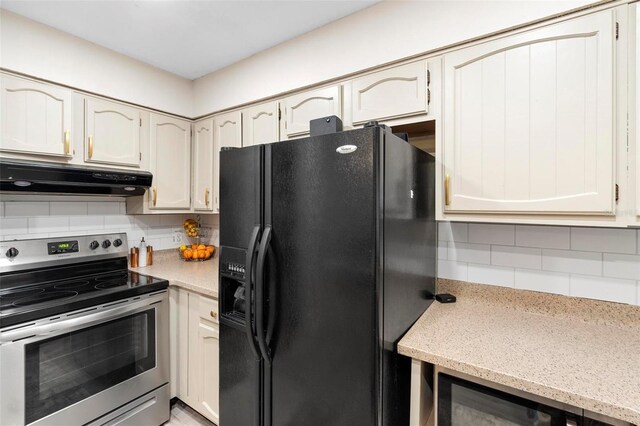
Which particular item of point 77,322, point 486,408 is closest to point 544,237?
point 486,408

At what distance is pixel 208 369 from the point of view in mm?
1819

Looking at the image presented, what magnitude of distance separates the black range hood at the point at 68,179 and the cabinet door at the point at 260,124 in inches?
30.1

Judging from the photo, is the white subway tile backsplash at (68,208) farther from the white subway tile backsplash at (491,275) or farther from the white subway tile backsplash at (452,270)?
Result: the white subway tile backsplash at (491,275)

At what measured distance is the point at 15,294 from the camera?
167cm

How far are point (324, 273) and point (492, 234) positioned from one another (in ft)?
3.21

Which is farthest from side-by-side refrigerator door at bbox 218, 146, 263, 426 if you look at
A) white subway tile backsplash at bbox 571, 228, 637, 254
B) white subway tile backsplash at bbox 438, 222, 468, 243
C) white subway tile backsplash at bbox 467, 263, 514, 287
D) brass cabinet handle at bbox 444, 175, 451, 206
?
white subway tile backsplash at bbox 571, 228, 637, 254

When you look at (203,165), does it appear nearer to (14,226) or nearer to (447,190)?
(14,226)

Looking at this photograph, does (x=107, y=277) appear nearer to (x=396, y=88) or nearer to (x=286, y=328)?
(x=286, y=328)

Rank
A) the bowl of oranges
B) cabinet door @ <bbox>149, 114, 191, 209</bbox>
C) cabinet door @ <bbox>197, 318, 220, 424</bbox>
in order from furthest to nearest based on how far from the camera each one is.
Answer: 1. the bowl of oranges
2. cabinet door @ <bbox>149, 114, 191, 209</bbox>
3. cabinet door @ <bbox>197, 318, 220, 424</bbox>

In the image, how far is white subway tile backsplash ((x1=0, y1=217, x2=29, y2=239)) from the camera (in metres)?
1.81

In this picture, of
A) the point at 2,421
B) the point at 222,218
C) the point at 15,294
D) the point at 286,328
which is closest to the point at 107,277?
the point at 15,294

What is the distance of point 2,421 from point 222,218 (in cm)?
128

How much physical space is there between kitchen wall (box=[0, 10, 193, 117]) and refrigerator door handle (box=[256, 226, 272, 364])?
5.64 feet

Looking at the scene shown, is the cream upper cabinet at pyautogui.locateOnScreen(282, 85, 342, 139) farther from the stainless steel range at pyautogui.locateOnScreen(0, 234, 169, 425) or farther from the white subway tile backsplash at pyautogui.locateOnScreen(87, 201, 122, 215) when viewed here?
the white subway tile backsplash at pyautogui.locateOnScreen(87, 201, 122, 215)
